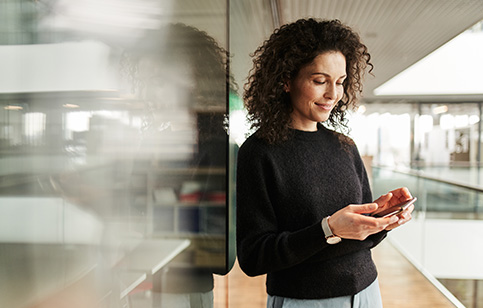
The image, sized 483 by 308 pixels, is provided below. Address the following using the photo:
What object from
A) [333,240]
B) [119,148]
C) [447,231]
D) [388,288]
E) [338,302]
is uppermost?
[119,148]

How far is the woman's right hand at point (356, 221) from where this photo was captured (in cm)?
92

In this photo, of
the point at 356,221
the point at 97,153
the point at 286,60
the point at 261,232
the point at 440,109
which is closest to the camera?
the point at 97,153

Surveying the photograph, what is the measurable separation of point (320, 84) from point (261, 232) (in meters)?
0.43

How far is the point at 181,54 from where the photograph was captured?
0.97 meters

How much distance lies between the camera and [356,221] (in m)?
0.91

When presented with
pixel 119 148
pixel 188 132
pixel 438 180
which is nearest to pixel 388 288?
pixel 438 180

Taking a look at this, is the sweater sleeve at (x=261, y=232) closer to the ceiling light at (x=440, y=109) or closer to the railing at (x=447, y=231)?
the railing at (x=447, y=231)

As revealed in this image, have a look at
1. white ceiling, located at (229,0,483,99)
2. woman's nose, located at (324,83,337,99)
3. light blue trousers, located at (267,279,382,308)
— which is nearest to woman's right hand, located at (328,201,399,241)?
light blue trousers, located at (267,279,382,308)

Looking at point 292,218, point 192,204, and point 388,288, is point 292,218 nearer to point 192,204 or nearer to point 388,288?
point 192,204

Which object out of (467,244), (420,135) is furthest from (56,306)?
(420,135)

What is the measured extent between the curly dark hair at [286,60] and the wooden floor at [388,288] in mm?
681

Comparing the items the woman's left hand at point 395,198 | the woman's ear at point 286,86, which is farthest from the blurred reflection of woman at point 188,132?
the woman's left hand at point 395,198

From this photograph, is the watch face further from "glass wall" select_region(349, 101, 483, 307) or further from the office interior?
"glass wall" select_region(349, 101, 483, 307)

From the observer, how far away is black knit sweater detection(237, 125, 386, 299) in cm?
103
